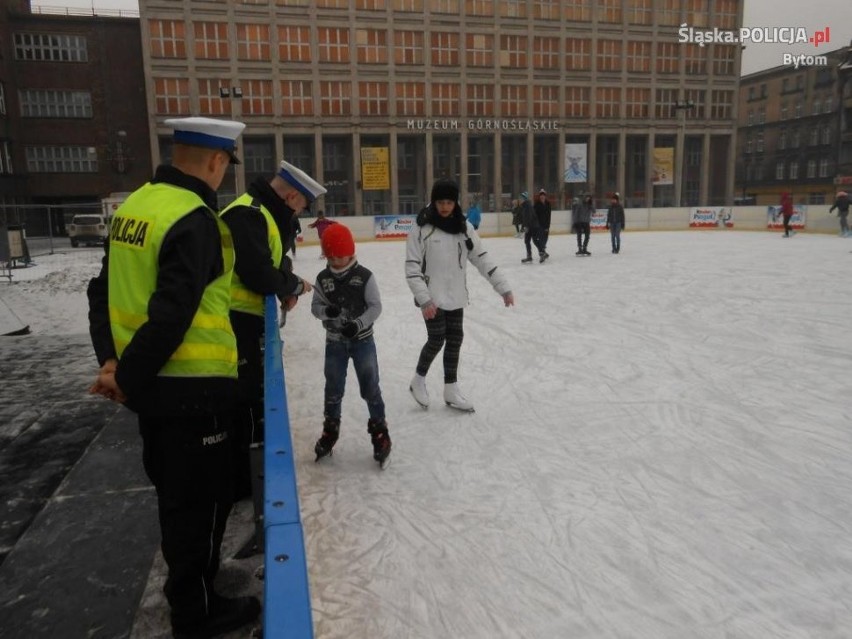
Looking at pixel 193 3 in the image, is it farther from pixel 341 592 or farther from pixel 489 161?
pixel 341 592

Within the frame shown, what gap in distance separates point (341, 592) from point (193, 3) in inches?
2012

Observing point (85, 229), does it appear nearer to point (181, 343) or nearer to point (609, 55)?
point (181, 343)

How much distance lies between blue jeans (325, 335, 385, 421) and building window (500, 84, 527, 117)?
170 ft

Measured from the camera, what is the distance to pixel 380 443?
13.7 feet

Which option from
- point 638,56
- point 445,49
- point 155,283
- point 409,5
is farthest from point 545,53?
point 155,283

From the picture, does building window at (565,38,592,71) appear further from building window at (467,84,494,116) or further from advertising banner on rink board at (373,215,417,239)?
advertising banner on rink board at (373,215,417,239)

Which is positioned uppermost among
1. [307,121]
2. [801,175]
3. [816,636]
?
[307,121]

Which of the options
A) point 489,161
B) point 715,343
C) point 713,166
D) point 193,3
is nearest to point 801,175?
point 713,166

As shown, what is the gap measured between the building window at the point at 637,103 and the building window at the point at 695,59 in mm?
4781

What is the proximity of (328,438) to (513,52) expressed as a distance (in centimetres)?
5375

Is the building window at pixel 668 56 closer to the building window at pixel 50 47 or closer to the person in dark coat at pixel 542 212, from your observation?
the building window at pixel 50 47

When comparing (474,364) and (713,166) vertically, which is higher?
(713,166)

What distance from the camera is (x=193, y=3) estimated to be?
4547 centimetres

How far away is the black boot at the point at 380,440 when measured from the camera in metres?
4.18
